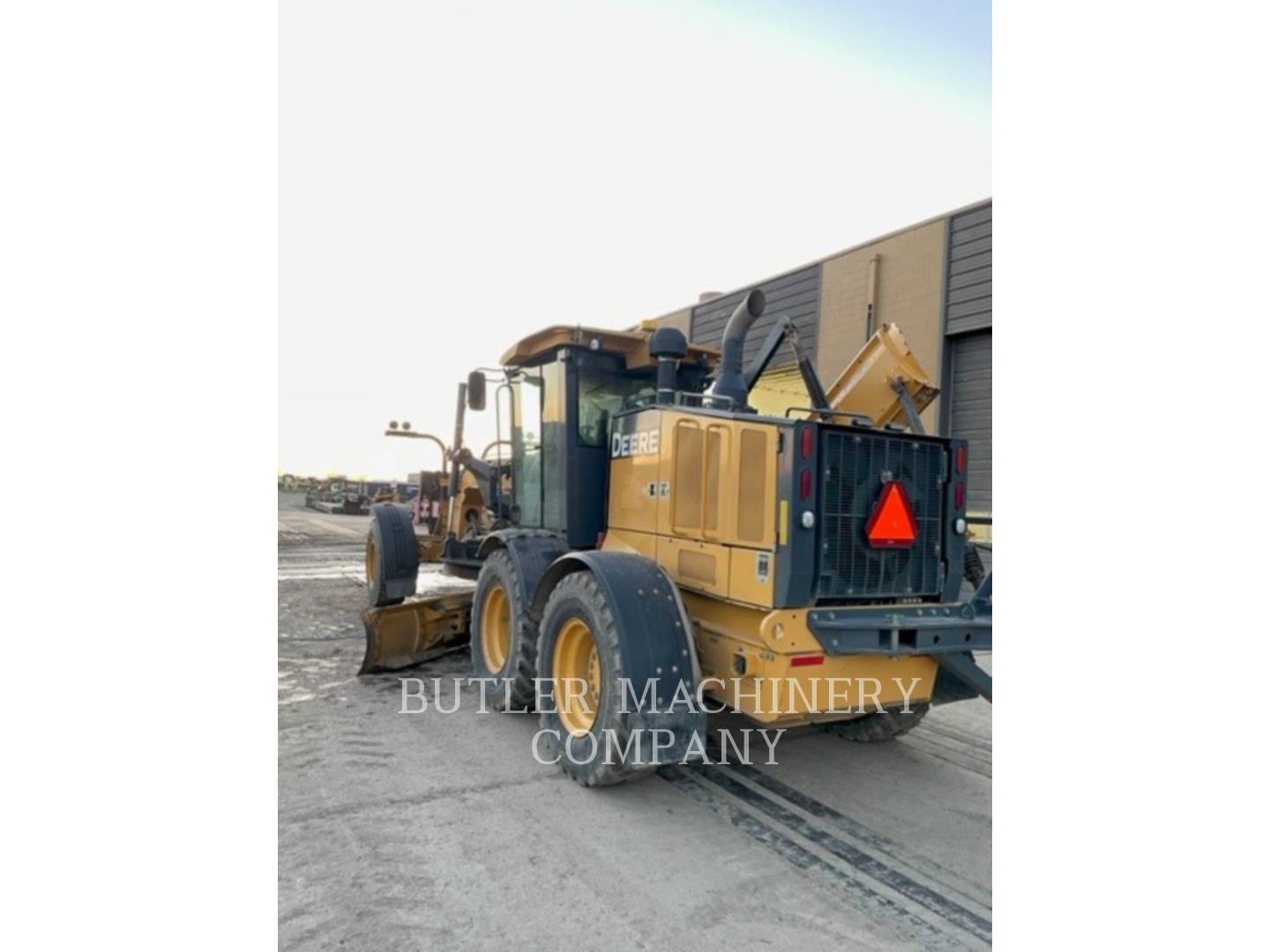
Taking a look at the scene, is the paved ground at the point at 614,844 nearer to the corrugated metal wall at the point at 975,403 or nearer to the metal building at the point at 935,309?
the corrugated metal wall at the point at 975,403

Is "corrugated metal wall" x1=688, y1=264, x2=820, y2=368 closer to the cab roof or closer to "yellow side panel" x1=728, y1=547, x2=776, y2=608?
the cab roof

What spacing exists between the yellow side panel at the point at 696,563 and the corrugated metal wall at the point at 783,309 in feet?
24.4

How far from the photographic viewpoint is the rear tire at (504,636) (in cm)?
490

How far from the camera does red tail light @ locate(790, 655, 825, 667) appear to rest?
3484mm

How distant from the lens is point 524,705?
4.98m

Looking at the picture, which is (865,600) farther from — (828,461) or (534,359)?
(534,359)

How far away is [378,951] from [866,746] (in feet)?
9.92

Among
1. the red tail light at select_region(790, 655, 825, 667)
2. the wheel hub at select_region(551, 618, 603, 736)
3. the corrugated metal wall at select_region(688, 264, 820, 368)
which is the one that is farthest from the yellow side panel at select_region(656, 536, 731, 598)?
the corrugated metal wall at select_region(688, 264, 820, 368)

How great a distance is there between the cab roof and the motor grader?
1cm

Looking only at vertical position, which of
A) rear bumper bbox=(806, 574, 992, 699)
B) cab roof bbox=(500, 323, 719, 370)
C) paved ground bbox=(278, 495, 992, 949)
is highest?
cab roof bbox=(500, 323, 719, 370)

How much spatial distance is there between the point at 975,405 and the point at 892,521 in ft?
22.5

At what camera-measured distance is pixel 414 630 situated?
596 cm

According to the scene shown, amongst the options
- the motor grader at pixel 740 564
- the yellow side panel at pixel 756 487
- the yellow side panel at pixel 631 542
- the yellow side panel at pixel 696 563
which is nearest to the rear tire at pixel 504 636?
the motor grader at pixel 740 564

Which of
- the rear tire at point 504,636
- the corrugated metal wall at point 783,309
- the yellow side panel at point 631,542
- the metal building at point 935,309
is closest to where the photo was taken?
the yellow side panel at point 631,542
